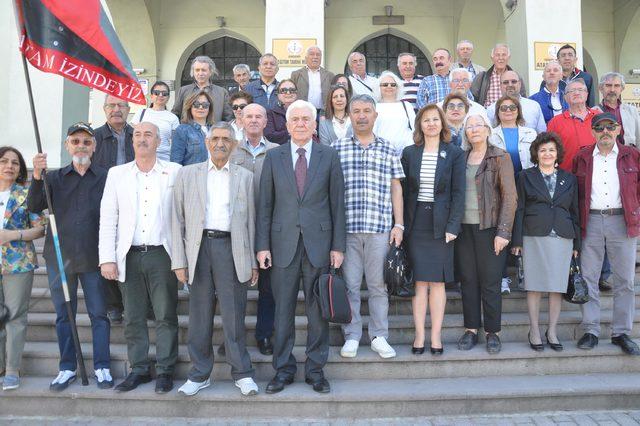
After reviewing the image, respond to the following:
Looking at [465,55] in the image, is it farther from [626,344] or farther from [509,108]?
[626,344]

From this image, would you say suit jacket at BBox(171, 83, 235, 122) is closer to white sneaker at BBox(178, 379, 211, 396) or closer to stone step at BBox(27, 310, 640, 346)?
stone step at BBox(27, 310, 640, 346)

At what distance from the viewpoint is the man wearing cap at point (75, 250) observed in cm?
418

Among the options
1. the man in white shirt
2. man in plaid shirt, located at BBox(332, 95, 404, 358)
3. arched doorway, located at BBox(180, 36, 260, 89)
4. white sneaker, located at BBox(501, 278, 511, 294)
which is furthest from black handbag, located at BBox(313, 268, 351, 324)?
arched doorway, located at BBox(180, 36, 260, 89)

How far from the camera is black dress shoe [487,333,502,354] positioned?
14.7 feet

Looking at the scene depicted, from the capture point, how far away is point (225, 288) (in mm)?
4023

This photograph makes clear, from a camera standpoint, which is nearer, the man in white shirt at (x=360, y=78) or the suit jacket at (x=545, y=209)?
the suit jacket at (x=545, y=209)

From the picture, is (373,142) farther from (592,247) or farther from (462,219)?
(592,247)

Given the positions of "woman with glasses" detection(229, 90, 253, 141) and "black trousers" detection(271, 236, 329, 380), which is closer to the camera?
"black trousers" detection(271, 236, 329, 380)

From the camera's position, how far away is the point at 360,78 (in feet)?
23.0

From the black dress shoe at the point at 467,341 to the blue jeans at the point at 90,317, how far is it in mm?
3055

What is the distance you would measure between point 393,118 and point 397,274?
6.01 ft

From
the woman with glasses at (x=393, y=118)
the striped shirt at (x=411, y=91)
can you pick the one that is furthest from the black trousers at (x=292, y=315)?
the striped shirt at (x=411, y=91)

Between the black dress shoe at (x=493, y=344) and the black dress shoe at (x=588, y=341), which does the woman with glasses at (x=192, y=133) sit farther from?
the black dress shoe at (x=588, y=341)

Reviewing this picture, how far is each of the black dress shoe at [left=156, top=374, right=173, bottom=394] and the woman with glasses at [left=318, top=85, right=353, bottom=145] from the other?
263 cm
